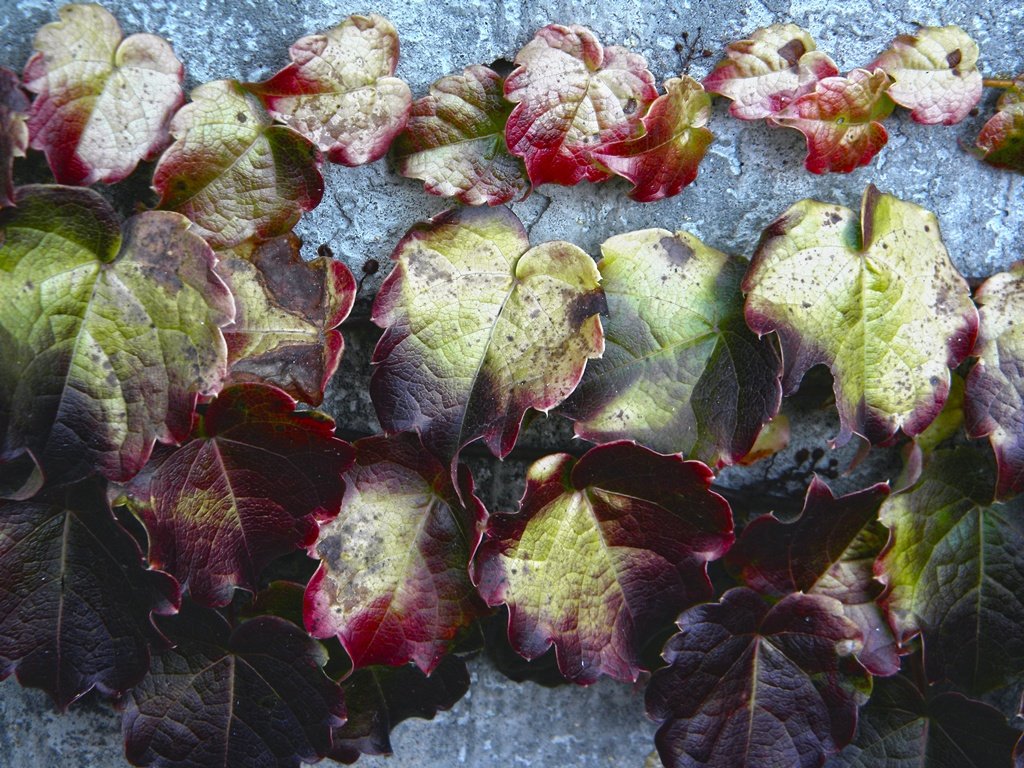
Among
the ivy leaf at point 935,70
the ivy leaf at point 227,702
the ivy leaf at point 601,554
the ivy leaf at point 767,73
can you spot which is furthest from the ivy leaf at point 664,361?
the ivy leaf at point 227,702

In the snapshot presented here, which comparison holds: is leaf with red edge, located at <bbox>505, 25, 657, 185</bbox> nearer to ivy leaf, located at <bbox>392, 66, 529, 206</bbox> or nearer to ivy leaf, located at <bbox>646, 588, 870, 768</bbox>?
ivy leaf, located at <bbox>392, 66, 529, 206</bbox>

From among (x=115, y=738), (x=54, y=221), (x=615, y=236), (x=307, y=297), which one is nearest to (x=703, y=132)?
(x=615, y=236)

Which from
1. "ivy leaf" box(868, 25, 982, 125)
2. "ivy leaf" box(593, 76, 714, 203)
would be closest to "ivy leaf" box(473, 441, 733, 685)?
"ivy leaf" box(593, 76, 714, 203)

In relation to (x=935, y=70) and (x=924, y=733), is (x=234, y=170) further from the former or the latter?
(x=924, y=733)

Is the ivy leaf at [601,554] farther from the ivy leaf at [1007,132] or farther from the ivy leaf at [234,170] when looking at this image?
the ivy leaf at [1007,132]

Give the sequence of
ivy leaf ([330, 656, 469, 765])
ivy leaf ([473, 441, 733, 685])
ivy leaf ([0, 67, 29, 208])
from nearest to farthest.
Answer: ivy leaf ([0, 67, 29, 208])
ivy leaf ([473, 441, 733, 685])
ivy leaf ([330, 656, 469, 765])
